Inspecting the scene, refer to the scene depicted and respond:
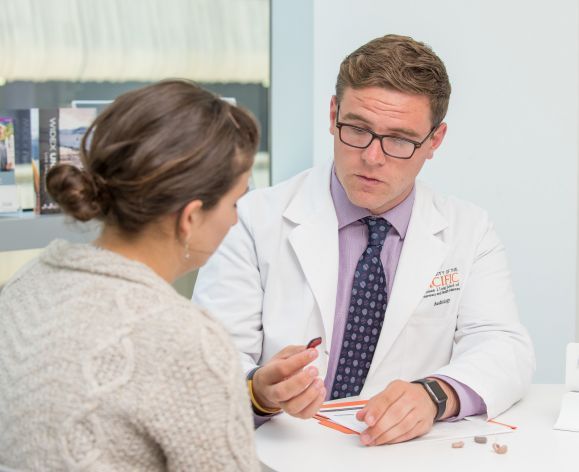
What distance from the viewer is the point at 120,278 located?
1255mm

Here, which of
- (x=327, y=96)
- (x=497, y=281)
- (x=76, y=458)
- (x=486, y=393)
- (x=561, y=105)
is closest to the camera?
(x=76, y=458)

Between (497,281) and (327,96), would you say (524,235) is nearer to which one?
(327,96)

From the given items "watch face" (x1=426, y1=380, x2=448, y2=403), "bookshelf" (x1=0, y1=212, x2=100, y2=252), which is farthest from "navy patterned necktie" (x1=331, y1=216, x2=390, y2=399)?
"bookshelf" (x1=0, y1=212, x2=100, y2=252)

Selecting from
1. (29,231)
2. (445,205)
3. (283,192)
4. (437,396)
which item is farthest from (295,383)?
(29,231)

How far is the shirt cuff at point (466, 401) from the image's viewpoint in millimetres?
1992

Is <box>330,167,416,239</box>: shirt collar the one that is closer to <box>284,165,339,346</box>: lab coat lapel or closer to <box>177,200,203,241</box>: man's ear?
<box>284,165,339,346</box>: lab coat lapel

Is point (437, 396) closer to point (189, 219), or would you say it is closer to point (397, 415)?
point (397, 415)

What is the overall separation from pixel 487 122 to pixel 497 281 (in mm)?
1549

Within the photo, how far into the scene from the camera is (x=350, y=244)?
238 cm

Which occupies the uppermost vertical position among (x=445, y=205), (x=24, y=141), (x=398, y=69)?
(x=398, y=69)

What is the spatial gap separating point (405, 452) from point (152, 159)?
84cm

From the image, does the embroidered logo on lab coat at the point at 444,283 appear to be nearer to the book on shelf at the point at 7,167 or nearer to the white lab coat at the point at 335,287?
the white lab coat at the point at 335,287

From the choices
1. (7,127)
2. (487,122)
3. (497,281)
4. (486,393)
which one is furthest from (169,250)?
(487,122)

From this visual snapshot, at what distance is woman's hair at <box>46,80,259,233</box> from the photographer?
1265 millimetres
